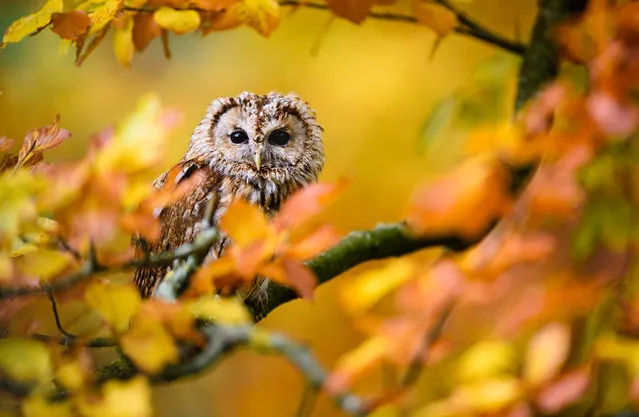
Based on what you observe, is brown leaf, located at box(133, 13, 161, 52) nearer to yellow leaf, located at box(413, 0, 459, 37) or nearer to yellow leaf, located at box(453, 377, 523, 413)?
yellow leaf, located at box(413, 0, 459, 37)

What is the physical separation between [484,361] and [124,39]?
59 centimetres

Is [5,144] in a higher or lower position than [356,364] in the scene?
lower

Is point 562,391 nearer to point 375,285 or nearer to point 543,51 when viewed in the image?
point 375,285

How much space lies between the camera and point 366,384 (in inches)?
78.6

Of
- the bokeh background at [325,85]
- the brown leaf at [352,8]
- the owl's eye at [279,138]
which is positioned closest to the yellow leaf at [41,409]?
the brown leaf at [352,8]

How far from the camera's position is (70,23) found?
3.01 feet

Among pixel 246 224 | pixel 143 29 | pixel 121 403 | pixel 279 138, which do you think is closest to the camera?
pixel 121 403

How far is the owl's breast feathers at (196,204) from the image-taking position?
125 cm

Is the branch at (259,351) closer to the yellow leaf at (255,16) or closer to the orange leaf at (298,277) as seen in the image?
the orange leaf at (298,277)

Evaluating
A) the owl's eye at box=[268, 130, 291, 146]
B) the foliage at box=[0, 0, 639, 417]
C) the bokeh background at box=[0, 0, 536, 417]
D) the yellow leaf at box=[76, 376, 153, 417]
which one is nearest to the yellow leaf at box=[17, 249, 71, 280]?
the foliage at box=[0, 0, 639, 417]

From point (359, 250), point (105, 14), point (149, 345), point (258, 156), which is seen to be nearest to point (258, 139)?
point (258, 156)

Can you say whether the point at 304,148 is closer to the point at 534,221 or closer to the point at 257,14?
the point at 257,14

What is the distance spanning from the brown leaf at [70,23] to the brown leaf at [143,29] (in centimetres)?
11

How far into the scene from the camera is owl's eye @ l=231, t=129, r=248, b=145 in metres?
1.34
